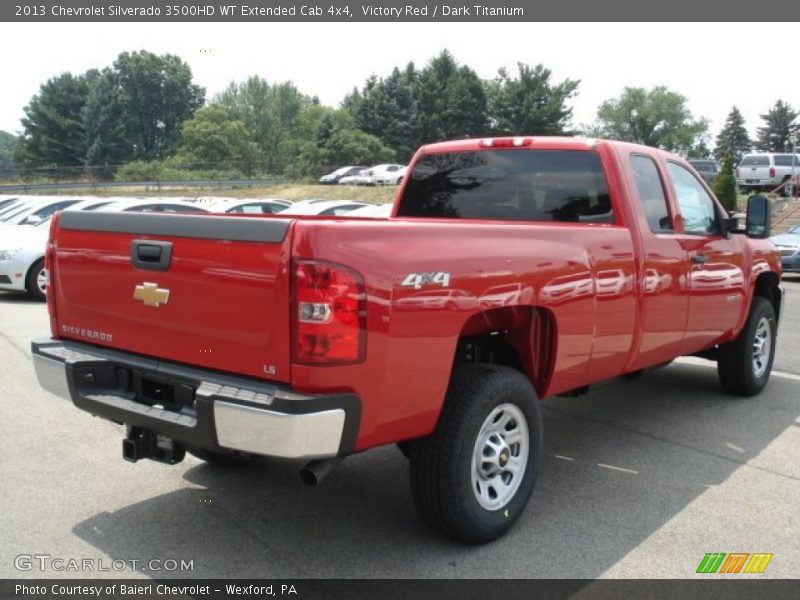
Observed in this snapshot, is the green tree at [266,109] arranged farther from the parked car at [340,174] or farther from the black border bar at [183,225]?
the black border bar at [183,225]

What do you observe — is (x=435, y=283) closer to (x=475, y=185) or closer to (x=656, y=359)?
(x=475, y=185)

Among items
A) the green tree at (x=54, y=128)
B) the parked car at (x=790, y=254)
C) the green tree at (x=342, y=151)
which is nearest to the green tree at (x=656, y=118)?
the green tree at (x=342, y=151)

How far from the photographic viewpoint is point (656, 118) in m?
104

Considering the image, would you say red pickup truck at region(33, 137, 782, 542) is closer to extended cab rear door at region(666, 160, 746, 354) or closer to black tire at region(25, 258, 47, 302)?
extended cab rear door at region(666, 160, 746, 354)

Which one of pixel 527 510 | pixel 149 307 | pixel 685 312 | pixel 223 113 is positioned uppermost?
pixel 223 113

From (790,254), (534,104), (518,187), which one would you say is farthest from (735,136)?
(518,187)

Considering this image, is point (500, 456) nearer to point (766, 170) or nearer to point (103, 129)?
point (766, 170)

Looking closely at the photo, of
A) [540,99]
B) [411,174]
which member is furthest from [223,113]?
[411,174]

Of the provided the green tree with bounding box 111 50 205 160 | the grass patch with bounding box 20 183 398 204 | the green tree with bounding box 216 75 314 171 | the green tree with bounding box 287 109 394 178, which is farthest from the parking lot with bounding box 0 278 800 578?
the green tree with bounding box 216 75 314 171

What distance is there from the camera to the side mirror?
19.4ft

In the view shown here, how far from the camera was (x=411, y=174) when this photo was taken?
18.3 feet

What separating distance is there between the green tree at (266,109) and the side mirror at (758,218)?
305 feet

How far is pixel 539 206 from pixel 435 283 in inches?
75.5

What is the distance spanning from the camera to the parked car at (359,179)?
166ft
